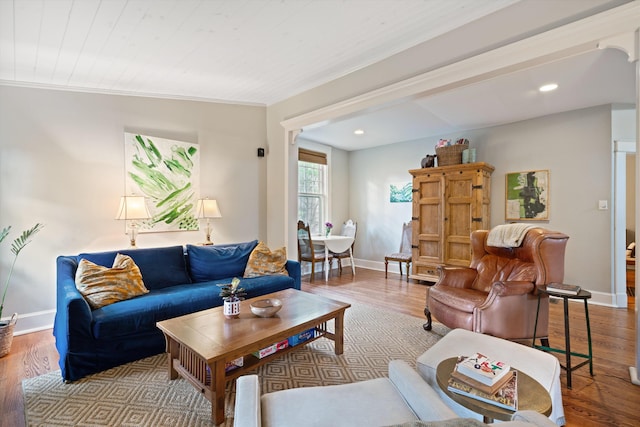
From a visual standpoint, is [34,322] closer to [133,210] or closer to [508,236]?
[133,210]

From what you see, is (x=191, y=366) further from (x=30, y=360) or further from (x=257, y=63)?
(x=257, y=63)

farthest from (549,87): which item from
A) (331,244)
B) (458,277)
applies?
(331,244)

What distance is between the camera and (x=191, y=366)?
6.25ft

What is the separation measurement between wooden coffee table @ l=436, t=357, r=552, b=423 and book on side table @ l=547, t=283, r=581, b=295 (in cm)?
103

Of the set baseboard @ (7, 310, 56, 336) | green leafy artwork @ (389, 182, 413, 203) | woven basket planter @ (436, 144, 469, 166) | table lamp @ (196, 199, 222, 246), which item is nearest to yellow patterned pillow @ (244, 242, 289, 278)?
table lamp @ (196, 199, 222, 246)

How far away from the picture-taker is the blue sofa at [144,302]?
2.11 metres

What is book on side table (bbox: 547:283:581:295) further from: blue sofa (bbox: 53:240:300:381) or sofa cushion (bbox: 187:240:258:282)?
sofa cushion (bbox: 187:240:258:282)

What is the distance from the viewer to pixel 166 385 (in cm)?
205

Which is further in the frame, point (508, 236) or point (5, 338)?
point (508, 236)

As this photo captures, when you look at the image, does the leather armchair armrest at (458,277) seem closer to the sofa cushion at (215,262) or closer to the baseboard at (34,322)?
the sofa cushion at (215,262)

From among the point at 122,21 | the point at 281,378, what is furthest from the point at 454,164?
the point at 122,21

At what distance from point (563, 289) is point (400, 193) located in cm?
390

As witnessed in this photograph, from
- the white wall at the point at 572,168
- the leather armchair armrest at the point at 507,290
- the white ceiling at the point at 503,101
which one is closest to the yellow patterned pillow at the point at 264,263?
the white ceiling at the point at 503,101

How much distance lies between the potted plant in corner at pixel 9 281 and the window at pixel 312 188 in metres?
3.71
